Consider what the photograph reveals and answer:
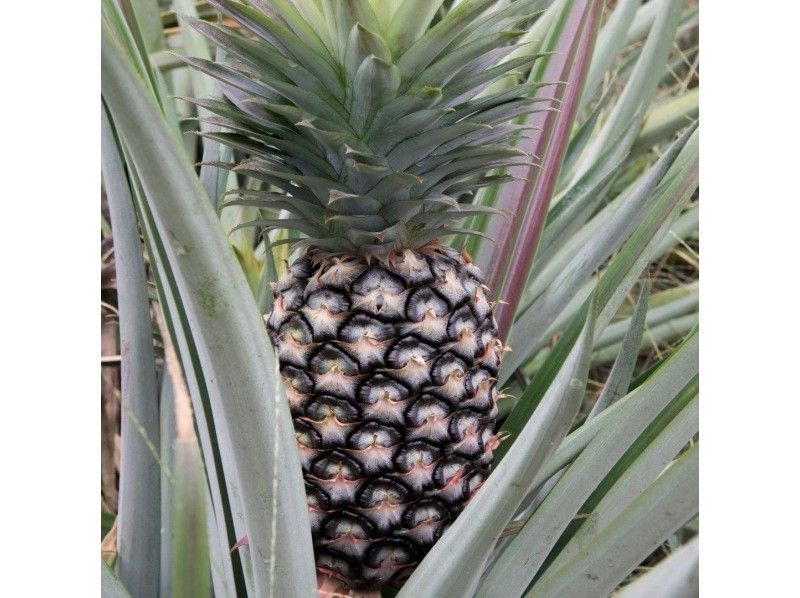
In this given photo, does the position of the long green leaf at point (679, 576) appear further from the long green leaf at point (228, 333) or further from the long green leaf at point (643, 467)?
the long green leaf at point (228, 333)

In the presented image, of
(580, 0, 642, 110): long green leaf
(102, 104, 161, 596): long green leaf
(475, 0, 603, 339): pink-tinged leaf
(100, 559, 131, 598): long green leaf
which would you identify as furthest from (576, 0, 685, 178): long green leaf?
(100, 559, 131, 598): long green leaf

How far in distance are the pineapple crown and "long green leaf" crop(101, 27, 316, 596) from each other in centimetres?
19

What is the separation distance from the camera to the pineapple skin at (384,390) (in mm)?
653

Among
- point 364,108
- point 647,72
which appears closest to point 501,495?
point 364,108

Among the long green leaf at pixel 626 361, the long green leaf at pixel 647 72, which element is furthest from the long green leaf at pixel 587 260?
the long green leaf at pixel 647 72

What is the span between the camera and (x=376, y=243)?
26.1 inches

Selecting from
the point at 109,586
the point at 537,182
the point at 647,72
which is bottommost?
the point at 109,586

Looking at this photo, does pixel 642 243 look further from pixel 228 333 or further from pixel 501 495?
pixel 228 333

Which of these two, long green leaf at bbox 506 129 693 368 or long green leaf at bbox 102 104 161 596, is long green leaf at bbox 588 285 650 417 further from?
long green leaf at bbox 102 104 161 596

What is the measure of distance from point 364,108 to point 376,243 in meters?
0.11
